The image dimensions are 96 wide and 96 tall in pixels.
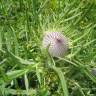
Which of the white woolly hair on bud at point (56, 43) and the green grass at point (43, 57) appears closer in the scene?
the green grass at point (43, 57)

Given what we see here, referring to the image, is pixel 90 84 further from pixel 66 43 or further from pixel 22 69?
pixel 22 69

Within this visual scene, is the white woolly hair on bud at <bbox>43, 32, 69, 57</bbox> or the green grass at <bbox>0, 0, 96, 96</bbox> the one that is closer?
the green grass at <bbox>0, 0, 96, 96</bbox>

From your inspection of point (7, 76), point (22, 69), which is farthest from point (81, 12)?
point (7, 76)
